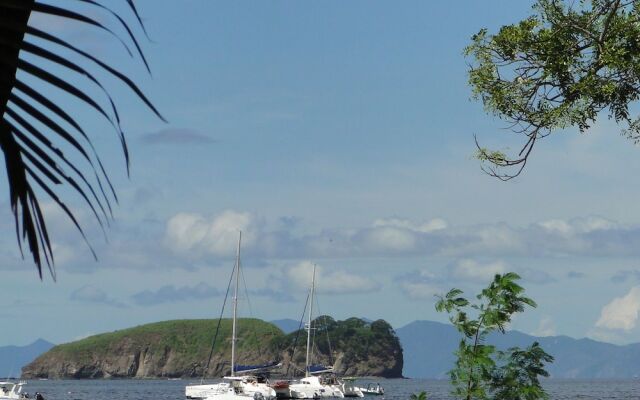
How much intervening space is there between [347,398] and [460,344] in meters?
134

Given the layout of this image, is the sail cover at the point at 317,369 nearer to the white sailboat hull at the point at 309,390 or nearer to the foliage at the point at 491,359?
the white sailboat hull at the point at 309,390

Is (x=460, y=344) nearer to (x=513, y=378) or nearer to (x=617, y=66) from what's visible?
(x=513, y=378)

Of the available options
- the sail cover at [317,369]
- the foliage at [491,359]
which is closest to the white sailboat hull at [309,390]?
the sail cover at [317,369]

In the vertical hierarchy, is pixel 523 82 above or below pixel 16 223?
above

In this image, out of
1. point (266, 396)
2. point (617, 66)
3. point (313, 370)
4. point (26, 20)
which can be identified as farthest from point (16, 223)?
point (313, 370)

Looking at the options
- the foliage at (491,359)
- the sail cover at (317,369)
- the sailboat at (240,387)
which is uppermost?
the sail cover at (317,369)

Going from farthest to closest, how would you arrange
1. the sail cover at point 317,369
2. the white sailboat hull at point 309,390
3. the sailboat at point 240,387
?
the sail cover at point 317,369 → the white sailboat hull at point 309,390 → the sailboat at point 240,387

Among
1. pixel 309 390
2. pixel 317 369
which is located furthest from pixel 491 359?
pixel 317 369

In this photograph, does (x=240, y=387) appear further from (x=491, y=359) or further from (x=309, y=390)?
(x=491, y=359)

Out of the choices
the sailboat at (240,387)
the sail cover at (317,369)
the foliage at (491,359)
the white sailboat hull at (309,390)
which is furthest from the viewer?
the sail cover at (317,369)

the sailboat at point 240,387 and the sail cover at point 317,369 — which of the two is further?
the sail cover at point 317,369

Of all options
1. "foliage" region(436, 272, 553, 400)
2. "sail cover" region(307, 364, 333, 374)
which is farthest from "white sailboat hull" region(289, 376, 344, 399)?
"foliage" region(436, 272, 553, 400)

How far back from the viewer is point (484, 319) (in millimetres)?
17094

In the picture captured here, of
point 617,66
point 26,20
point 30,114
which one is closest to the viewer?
point 26,20
